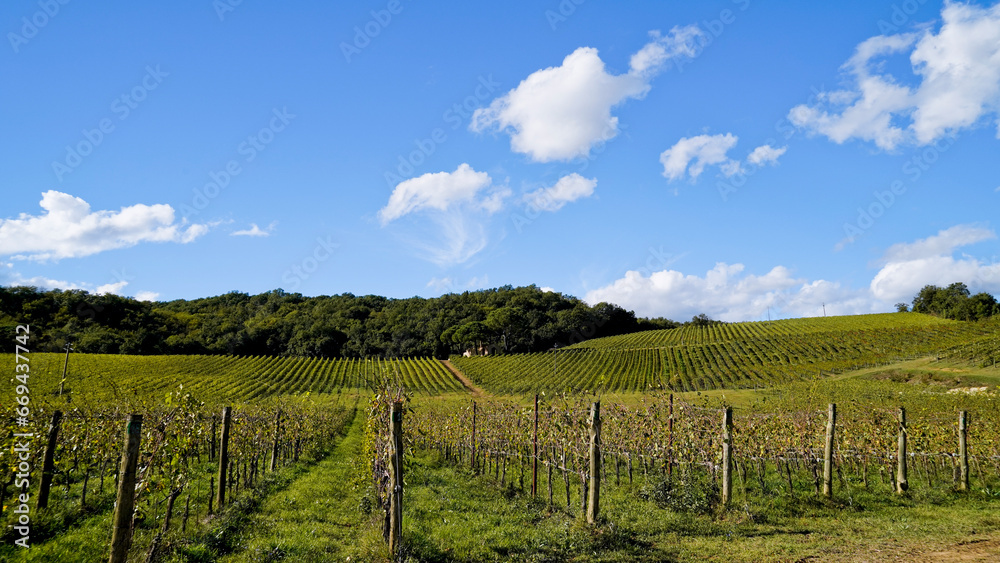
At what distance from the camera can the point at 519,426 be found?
45.8ft

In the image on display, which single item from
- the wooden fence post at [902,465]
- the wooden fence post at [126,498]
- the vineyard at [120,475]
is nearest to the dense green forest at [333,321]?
the vineyard at [120,475]

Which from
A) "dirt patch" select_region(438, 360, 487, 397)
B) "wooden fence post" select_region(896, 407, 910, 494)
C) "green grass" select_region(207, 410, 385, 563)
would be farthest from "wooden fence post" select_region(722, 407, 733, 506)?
"dirt patch" select_region(438, 360, 487, 397)

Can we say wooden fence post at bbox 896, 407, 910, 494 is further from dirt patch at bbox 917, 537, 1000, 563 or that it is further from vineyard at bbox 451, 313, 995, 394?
vineyard at bbox 451, 313, 995, 394

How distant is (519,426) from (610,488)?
323cm

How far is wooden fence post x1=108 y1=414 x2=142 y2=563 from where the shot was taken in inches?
193

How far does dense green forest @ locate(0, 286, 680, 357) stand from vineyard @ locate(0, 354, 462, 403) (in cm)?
2067

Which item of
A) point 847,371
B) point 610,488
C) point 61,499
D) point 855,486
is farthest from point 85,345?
point 847,371

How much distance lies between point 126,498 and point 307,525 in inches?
133

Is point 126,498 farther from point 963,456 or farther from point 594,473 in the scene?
point 963,456

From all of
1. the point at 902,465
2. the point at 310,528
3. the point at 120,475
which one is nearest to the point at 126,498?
the point at 120,475

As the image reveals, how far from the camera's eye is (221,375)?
193 feet

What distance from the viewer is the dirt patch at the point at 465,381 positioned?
59.5m

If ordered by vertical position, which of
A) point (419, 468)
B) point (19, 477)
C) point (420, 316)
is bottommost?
point (419, 468)

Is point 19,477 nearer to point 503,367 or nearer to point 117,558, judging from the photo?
point 117,558
